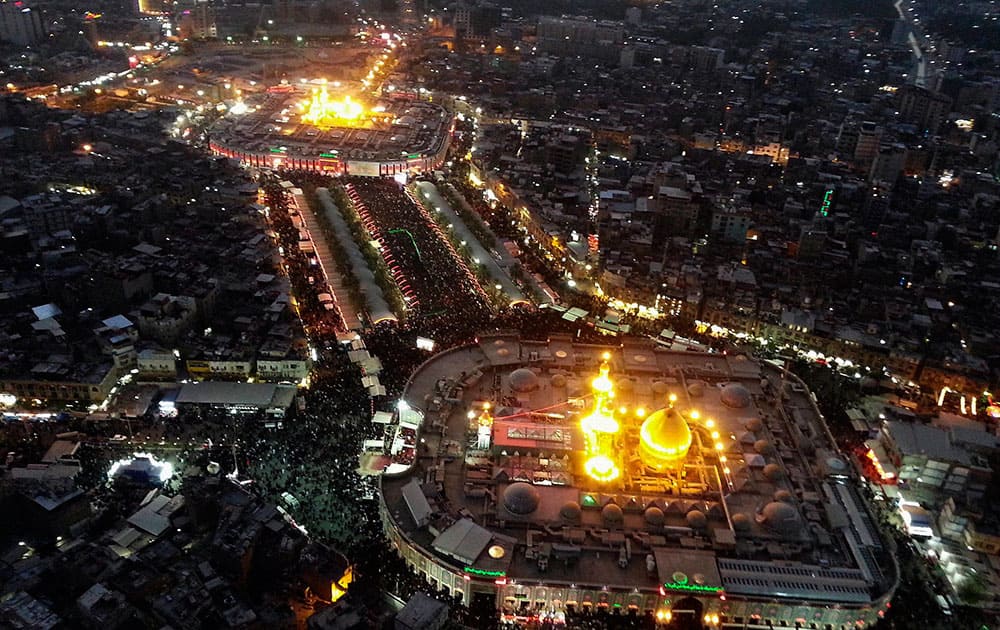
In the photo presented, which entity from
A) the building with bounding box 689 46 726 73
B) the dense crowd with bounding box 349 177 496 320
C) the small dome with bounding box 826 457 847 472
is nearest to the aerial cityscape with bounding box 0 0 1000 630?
the small dome with bounding box 826 457 847 472

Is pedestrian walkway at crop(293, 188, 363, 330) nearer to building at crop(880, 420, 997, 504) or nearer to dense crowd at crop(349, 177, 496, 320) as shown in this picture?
dense crowd at crop(349, 177, 496, 320)

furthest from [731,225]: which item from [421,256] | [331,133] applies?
[331,133]

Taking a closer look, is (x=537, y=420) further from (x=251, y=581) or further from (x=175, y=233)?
(x=175, y=233)

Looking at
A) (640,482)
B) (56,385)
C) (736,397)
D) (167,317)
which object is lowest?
(56,385)

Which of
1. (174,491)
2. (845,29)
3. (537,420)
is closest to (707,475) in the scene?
(537,420)

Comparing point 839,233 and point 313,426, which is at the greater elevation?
point 839,233

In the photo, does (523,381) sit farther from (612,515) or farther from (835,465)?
(835,465)
